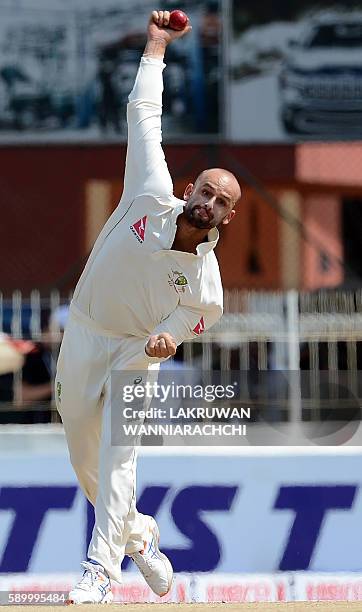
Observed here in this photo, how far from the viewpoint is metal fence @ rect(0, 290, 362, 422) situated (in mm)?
9633

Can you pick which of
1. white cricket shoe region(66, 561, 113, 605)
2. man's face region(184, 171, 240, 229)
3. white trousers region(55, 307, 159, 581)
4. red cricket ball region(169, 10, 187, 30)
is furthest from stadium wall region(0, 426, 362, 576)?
red cricket ball region(169, 10, 187, 30)

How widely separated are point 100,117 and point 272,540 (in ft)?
31.1

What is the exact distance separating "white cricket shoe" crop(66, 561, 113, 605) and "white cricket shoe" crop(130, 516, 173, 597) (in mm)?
A: 398

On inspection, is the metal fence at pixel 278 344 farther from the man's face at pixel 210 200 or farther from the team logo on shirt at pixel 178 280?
the man's face at pixel 210 200

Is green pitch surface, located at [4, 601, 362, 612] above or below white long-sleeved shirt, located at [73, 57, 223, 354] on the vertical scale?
below

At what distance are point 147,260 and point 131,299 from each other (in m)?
0.18

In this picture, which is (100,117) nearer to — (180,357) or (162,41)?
(180,357)

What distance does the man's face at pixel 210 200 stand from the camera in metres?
5.11

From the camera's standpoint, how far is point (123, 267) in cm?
530

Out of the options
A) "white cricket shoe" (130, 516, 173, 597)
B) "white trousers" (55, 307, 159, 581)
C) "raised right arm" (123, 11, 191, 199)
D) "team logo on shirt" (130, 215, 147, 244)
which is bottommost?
"white cricket shoe" (130, 516, 173, 597)

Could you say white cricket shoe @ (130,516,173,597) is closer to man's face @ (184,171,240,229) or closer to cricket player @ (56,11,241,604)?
cricket player @ (56,11,241,604)

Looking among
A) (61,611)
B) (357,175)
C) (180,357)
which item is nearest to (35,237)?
(357,175)

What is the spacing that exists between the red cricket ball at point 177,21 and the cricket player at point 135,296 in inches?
0.8

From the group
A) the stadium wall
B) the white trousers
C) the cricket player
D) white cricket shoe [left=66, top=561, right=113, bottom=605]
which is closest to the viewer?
white cricket shoe [left=66, top=561, right=113, bottom=605]
